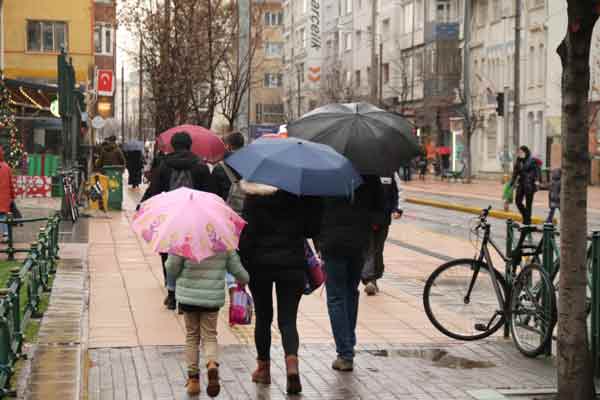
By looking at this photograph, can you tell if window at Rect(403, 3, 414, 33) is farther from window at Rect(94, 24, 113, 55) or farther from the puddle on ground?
the puddle on ground

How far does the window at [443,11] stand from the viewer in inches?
2704

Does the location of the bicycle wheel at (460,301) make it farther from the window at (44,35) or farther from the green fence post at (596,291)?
the window at (44,35)

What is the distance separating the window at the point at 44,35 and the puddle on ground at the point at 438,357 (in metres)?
50.1

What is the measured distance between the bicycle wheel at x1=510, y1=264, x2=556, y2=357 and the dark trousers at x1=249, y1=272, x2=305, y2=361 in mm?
2120

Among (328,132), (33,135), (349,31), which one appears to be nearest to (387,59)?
(349,31)

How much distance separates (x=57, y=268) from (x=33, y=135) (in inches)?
1549

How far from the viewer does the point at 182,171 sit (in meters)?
11.4

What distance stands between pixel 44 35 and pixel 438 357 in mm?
50871

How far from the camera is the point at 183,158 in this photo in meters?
11.3

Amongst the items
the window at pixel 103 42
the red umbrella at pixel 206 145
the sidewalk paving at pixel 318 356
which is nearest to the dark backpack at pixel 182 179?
the red umbrella at pixel 206 145

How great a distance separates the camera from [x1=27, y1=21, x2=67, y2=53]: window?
5750 cm

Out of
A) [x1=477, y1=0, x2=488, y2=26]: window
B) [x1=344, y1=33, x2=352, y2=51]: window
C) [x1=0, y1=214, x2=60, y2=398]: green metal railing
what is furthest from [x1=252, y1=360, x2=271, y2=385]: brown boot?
[x1=344, y1=33, x2=352, y2=51]: window

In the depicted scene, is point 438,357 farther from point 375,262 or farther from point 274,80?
point 274,80

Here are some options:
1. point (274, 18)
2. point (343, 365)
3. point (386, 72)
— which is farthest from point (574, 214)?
point (274, 18)
